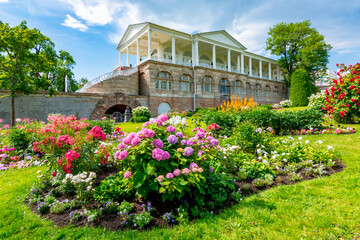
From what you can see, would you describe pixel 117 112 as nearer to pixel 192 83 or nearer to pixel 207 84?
pixel 192 83

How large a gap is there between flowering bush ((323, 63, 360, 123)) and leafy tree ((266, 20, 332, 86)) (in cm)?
2752

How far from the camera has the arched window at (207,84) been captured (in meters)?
26.7

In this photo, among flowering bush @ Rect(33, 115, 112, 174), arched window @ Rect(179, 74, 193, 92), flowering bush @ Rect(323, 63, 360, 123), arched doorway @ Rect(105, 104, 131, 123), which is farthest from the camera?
arched window @ Rect(179, 74, 193, 92)

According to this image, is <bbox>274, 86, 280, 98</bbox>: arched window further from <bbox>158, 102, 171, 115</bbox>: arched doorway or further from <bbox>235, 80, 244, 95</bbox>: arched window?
<bbox>158, 102, 171, 115</bbox>: arched doorway

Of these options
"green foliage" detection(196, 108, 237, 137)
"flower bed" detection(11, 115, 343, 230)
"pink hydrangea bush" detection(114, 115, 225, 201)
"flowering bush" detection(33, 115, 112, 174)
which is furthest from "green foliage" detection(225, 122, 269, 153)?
"flowering bush" detection(33, 115, 112, 174)

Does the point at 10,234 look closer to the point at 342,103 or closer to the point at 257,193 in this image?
the point at 257,193

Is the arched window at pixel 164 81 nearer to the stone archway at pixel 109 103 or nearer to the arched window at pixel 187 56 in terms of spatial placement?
the stone archway at pixel 109 103

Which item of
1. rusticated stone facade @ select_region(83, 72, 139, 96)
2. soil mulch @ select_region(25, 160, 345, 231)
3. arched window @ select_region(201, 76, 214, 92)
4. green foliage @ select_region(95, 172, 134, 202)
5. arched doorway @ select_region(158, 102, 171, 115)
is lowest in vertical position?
soil mulch @ select_region(25, 160, 345, 231)

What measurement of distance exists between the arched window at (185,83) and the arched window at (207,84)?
1992 mm

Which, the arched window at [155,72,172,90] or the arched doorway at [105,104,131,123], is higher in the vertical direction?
the arched window at [155,72,172,90]

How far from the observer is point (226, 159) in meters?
4.26

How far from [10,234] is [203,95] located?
2514 cm

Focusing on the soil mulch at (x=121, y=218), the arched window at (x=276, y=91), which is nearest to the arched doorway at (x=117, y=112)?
the soil mulch at (x=121, y=218)

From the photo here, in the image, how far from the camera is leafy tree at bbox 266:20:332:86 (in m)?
32.2
